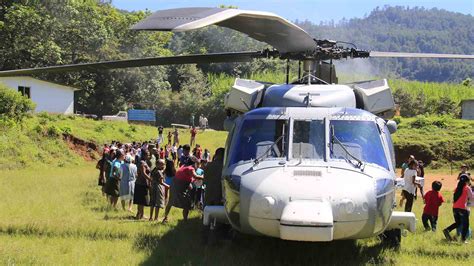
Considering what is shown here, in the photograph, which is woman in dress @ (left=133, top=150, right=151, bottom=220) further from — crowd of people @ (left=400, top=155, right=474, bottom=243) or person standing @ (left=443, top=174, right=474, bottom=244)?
person standing @ (left=443, top=174, right=474, bottom=244)

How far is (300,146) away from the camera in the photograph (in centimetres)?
786

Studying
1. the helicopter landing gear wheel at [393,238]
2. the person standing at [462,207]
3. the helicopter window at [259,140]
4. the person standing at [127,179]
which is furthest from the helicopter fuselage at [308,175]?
the person standing at [127,179]

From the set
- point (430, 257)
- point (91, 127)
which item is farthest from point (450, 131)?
point (430, 257)

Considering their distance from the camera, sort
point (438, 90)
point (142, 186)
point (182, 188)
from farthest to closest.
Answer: point (438, 90) < point (142, 186) < point (182, 188)

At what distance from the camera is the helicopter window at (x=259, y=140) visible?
310 inches

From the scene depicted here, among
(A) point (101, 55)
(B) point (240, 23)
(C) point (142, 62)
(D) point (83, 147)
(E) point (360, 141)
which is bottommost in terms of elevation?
(D) point (83, 147)

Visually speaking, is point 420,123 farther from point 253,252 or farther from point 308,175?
point 308,175

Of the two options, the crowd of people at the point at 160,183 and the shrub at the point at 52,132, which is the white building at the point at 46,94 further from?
the crowd of people at the point at 160,183

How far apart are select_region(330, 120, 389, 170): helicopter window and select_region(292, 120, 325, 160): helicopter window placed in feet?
0.54

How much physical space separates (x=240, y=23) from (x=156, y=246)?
154 inches

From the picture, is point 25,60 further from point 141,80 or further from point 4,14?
point 141,80

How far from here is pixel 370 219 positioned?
6.92 metres

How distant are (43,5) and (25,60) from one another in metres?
4.70

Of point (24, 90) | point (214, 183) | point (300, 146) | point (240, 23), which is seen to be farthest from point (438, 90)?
point (240, 23)
